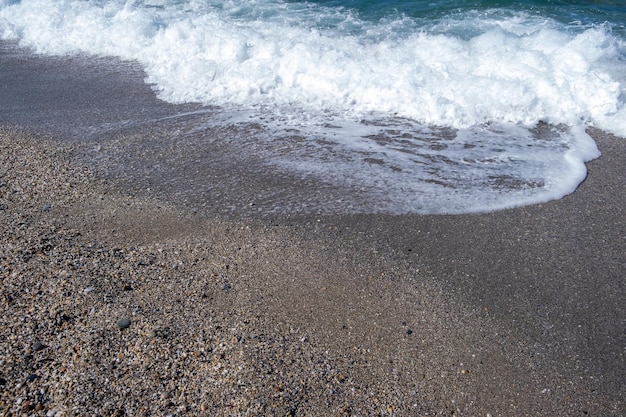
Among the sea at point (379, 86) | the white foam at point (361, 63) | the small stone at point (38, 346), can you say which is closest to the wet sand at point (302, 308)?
the small stone at point (38, 346)

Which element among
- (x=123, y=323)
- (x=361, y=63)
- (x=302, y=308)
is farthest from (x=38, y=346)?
(x=361, y=63)

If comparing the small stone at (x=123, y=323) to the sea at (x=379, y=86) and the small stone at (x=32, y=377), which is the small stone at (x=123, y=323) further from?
the sea at (x=379, y=86)

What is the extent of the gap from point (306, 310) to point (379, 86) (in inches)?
165

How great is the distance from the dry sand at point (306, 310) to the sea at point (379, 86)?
0.52 m

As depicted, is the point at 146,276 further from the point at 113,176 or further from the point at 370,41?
the point at 370,41

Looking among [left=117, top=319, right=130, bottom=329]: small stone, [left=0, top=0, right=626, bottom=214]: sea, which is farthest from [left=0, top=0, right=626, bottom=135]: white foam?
[left=117, top=319, right=130, bottom=329]: small stone

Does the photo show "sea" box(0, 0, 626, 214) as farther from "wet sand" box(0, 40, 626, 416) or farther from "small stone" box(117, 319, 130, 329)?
"small stone" box(117, 319, 130, 329)

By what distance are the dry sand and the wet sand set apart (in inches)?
0.5

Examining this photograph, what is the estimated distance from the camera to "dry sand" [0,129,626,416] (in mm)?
2932

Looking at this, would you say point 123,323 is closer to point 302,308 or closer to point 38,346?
point 38,346

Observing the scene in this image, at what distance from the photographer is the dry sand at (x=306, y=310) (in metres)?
2.93

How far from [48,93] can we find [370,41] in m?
4.93

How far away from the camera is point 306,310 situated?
3562 mm

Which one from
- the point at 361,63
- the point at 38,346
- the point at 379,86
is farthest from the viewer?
the point at 361,63
